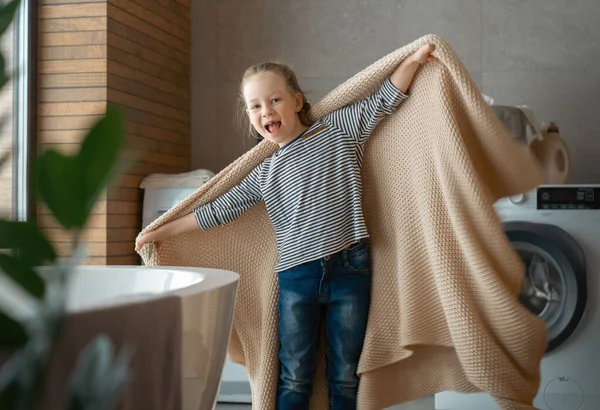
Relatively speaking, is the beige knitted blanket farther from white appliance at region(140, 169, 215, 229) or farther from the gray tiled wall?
the gray tiled wall

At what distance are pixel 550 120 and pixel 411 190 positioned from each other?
1857 mm

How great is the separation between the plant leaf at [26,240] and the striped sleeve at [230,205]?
1936 millimetres

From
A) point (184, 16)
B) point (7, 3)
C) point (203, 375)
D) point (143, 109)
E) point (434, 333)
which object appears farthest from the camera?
point (184, 16)

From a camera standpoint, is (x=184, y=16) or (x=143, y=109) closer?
(x=143, y=109)

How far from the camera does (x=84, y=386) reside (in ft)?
0.76

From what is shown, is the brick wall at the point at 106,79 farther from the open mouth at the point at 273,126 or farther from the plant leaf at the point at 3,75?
the plant leaf at the point at 3,75

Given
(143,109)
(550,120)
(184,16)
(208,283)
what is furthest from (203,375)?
(184,16)

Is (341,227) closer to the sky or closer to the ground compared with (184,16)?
closer to the ground

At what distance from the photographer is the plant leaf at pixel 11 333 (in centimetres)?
22

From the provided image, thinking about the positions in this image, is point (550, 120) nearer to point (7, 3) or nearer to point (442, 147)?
point (442, 147)

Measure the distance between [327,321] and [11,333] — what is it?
6.33 feet

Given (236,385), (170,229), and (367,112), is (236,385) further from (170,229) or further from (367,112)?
(367,112)

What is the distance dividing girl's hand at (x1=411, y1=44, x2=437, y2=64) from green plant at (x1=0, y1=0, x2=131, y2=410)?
1780 millimetres

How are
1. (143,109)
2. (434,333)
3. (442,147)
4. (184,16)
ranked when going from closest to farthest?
(442,147) → (434,333) → (143,109) → (184,16)
